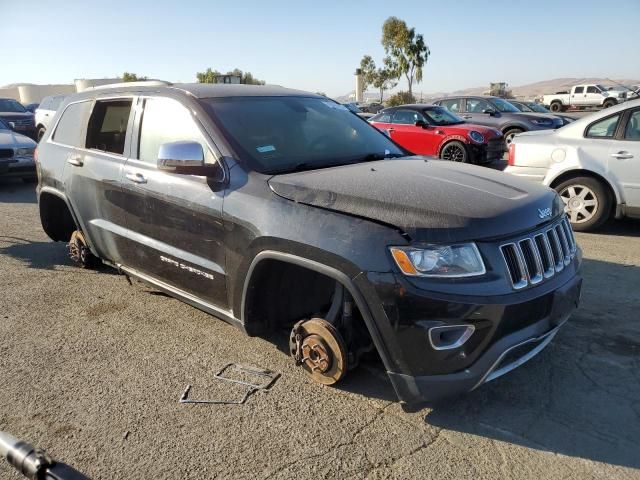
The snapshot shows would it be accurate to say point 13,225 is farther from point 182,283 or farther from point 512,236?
point 512,236

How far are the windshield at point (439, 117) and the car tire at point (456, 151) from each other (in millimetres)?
809

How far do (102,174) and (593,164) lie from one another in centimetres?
541

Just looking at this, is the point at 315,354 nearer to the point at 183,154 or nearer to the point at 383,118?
the point at 183,154

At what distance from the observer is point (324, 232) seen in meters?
2.69

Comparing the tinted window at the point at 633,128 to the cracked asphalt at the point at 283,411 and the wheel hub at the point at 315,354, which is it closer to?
the cracked asphalt at the point at 283,411

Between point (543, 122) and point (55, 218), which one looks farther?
point (543, 122)

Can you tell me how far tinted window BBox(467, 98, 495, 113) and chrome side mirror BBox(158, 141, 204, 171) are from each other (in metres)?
13.6

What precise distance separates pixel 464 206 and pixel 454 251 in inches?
11.4

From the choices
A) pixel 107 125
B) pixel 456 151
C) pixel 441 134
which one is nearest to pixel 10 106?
pixel 441 134

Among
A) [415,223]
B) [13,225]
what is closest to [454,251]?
[415,223]

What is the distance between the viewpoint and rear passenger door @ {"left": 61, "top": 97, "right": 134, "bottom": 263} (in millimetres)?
4176

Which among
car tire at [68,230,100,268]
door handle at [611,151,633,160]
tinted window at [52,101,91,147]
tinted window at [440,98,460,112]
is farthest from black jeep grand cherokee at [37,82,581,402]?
tinted window at [440,98,460,112]

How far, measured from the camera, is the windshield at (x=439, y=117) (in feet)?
40.1

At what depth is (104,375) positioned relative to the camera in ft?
11.0
